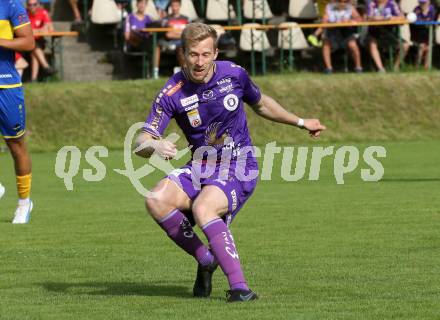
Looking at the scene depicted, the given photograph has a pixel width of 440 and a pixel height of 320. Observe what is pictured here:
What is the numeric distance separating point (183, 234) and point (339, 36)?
18.1m

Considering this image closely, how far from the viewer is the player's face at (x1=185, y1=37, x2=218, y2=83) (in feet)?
24.7

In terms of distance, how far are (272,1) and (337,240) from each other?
17881mm

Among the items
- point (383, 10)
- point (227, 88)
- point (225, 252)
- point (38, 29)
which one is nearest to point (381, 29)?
point (383, 10)

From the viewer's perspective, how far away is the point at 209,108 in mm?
7852

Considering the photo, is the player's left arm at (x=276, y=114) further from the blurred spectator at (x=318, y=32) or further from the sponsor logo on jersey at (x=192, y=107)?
the blurred spectator at (x=318, y=32)

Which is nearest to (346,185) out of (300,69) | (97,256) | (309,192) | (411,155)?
(309,192)

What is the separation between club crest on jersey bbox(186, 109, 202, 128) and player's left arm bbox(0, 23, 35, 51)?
4576mm

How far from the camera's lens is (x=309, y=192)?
51.1 feet

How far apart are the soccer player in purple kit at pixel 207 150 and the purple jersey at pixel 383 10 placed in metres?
17.4

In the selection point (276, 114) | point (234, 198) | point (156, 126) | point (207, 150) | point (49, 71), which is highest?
point (156, 126)

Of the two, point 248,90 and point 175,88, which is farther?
point 248,90

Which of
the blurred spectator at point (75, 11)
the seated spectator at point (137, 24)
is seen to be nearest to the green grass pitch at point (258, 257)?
the seated spectator at point (137, 24)

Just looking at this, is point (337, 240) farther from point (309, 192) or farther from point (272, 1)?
point (272, 1)

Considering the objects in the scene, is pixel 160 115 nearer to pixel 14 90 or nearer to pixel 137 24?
pixel 14 90
